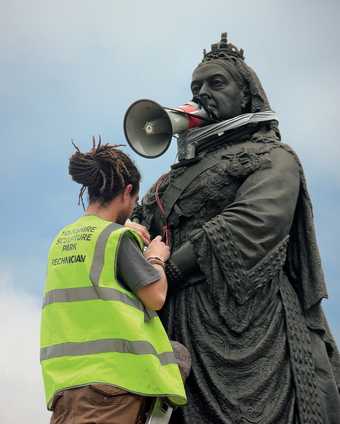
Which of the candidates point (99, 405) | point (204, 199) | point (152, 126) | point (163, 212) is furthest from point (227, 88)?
point (99, 405)

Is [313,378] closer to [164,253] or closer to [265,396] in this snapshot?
[265,396]

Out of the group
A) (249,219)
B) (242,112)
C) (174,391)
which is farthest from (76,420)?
(242,112)

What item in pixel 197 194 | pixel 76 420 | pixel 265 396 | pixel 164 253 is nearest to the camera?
pixel 76 420

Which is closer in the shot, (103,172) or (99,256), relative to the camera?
(99,256)

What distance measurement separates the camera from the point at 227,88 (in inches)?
289

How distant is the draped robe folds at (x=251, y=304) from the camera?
6.31m

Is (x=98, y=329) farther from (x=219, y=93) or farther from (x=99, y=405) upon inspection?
(x=219, y=93)

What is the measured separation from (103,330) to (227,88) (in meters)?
3.06

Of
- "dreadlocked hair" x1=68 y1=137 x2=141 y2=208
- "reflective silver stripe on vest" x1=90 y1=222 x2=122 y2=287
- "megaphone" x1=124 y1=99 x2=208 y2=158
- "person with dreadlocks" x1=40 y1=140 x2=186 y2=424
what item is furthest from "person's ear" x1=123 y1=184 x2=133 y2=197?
"megaphone" x1=124 y1=99 x2=208 y2=158

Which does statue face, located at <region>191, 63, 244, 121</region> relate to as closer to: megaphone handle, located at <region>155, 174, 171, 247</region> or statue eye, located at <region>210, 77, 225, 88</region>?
statue eye, located at <region>210, 77, 225, 88</region>

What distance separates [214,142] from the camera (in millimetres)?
7332

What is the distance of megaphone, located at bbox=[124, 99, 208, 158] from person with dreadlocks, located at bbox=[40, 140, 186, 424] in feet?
5.84

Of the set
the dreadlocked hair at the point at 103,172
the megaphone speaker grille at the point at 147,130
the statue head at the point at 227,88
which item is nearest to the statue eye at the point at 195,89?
the statue head at the point at 227,88

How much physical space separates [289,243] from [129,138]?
5.36 feet
